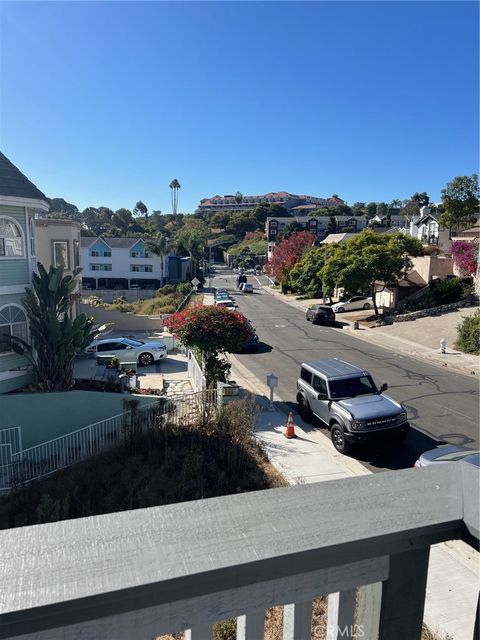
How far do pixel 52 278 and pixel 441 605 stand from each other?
11804 mm

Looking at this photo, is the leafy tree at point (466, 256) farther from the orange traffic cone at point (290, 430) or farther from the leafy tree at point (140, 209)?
the leafy tree at point (140, 209)

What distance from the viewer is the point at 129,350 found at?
20.8 m

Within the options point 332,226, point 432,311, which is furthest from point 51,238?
point 332,226

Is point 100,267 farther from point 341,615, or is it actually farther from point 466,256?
point 341,615

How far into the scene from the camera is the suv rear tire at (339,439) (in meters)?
11.1

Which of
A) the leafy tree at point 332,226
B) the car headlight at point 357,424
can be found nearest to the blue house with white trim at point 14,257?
the car headlight at point 357,424

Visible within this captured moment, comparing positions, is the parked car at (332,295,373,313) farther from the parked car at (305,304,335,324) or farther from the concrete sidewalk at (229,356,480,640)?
the concrete sidewalk at (229,356,480,640)

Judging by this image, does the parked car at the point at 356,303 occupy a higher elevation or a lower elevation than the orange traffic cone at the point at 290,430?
higher

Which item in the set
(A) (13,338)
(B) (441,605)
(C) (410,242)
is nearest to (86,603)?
(B) (441,605)

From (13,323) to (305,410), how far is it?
8.55 metres

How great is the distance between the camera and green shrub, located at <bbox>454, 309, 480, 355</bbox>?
921 inches

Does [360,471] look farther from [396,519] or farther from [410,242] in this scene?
[410,242]

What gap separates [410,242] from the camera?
1291 inches

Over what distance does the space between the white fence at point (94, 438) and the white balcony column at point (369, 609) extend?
995 cm
